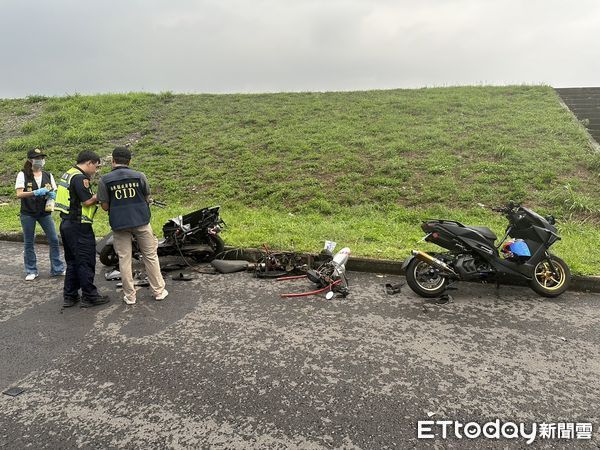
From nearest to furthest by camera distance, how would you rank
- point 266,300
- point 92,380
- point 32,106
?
1. point 92,380
2. point 266,300
3. point 32,106

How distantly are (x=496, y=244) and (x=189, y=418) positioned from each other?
4.17m

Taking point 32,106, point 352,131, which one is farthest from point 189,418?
point 32,106

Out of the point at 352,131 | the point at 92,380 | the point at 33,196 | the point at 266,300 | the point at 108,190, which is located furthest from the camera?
the point at 352,131

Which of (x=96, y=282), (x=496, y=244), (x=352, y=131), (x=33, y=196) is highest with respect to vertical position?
(x=352, y=131)

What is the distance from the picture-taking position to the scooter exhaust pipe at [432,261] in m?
4.88

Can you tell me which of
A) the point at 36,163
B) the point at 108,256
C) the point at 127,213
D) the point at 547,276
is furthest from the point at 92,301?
the point at 547,276

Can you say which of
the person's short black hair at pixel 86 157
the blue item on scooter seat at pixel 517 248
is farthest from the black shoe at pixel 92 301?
the blue item on scooter seat at pixel 517 248

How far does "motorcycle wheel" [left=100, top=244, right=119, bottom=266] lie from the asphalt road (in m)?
1.16

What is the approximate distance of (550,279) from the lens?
16.3 feet

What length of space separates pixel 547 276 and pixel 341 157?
7.38 meters

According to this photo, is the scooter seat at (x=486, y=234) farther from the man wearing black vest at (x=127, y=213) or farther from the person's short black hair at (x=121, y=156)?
the person's short black hair at (x=121, y=156)

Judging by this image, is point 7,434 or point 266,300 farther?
point 266,300

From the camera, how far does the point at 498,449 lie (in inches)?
99.7

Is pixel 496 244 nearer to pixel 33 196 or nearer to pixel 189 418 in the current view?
pixel 189 418
